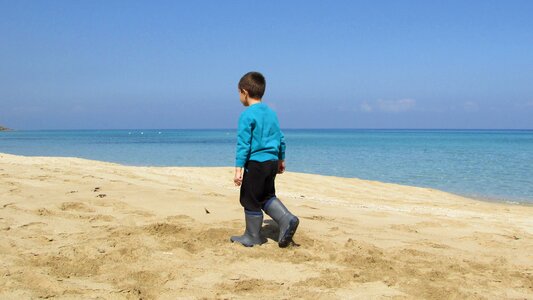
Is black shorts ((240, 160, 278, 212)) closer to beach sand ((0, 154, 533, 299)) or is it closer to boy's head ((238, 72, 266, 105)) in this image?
beach sand ((0, 154, 533, 299))

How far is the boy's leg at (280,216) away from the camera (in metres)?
4.05

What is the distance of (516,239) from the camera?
5031mm

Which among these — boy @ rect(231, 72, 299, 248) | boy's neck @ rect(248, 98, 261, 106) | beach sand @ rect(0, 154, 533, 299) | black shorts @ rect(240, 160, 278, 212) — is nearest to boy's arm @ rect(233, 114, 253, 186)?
boy @ rect(231, 72, 299, 248)

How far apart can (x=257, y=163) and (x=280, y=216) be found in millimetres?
494

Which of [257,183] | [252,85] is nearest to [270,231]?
[257,183]

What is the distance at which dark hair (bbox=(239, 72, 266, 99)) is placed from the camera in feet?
13.9

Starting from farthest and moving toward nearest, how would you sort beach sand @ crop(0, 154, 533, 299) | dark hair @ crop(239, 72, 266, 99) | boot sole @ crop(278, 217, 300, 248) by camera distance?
1. dark hair @ crop(239, 72, 266, 99)
2. boot sole @ crop(278, 217, 300, 248)
3. beach sand @ crop(0, 154, 533, 299)

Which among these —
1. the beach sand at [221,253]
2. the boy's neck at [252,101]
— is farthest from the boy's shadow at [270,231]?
the boy's neck at [252,101]

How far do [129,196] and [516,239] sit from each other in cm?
438

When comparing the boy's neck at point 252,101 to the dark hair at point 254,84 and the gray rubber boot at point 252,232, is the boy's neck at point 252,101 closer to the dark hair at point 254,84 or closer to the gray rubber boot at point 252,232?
the dark hair at point 254,84

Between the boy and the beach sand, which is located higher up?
the boy

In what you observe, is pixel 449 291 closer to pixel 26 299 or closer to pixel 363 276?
pixel 363 276

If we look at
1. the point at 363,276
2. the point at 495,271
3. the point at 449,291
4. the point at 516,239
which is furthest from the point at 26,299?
the point at 516,239

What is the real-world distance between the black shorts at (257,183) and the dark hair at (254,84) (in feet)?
1.98
